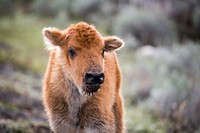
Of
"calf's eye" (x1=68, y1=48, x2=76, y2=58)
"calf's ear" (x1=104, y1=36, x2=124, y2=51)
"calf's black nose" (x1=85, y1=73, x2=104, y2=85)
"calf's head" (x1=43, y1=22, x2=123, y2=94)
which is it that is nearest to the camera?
"calf's black nose" (x1=85, y1=73, x2=104, y2=85)

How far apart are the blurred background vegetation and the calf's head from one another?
214cm

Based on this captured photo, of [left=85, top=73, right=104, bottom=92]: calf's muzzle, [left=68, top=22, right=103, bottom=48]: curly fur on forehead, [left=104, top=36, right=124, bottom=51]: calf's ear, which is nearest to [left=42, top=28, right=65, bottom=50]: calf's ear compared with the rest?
[left=68, top=22, right=103, bottom=48]: curly fur on forehead

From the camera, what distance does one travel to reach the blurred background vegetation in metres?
11.6

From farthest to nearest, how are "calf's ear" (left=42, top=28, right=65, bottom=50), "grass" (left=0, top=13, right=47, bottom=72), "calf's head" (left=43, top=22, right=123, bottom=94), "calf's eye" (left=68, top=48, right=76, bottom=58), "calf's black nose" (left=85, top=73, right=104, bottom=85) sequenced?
"grass" (left=0, top=13, right=47, bottom=72)
"calf's ear" (left=42, top=28, right=65, bottom=50)
"calf's eye" (left=68, top=48, right=76, bottom=58)
"calf's head" (left=43, top=22, right=123, bottom=94)
"calf's black nose" (left=85, top=73, right=104, bottom=85)

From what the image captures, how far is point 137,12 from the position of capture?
76.0ft

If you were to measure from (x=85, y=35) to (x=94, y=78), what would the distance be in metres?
0.77

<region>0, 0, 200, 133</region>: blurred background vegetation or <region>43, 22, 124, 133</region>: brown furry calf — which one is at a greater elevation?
<region>43, 22, 124, 133</region>: brown furry calf

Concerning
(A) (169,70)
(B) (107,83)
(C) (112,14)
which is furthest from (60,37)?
(C) (112,14)

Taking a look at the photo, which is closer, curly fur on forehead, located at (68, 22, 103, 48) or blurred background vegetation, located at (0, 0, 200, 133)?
curly fur on forehead, located at (68, 22, 103, 48)

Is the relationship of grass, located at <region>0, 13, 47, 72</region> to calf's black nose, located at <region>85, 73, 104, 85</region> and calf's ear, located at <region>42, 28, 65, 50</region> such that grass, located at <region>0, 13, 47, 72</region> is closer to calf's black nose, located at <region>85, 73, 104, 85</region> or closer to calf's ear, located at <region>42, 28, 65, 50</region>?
calf's ear, located at <region>42, 28, 65, 50</region>

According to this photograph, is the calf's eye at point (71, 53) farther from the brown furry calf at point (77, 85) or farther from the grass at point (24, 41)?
the grass at point (24, 41)

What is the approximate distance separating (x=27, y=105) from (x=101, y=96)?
160 inches

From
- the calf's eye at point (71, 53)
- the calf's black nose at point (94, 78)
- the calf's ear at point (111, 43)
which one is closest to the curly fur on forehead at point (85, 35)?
the calf's eye at point (71, 53)

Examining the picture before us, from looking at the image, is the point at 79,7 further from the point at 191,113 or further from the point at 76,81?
the point at 76,81
